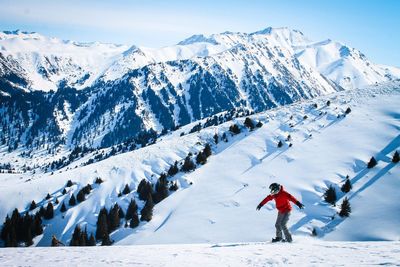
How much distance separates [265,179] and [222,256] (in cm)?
3876

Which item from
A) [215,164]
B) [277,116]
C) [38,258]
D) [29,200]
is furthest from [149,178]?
[38,258]

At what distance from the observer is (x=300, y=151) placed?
59594 mm

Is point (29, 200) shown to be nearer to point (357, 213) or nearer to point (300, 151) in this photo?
point (300, 151)

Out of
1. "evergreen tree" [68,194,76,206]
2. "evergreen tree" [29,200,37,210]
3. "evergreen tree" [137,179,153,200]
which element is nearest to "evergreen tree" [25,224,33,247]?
"evergreen tree" [68,194,76,206]

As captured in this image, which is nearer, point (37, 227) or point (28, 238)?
point (28, 238)

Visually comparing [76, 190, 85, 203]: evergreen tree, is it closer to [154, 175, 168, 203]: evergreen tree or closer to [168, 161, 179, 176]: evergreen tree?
[154, 175, 168, 203]: evergreen tree

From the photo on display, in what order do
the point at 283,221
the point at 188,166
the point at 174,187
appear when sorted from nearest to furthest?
the point at 283,221
the point at 174,187
the point at 188,166

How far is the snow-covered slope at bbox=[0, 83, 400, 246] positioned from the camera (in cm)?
3906

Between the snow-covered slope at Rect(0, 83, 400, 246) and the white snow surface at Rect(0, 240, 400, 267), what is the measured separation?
2185 centimetres

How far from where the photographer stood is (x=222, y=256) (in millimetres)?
Answer: 14578

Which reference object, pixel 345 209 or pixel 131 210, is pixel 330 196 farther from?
pixel 131 210

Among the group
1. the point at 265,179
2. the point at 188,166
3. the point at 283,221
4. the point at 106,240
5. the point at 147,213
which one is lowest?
the point at 106,240

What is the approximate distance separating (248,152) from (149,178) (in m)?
20.0

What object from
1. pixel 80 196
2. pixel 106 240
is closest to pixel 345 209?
pixel 106 240
